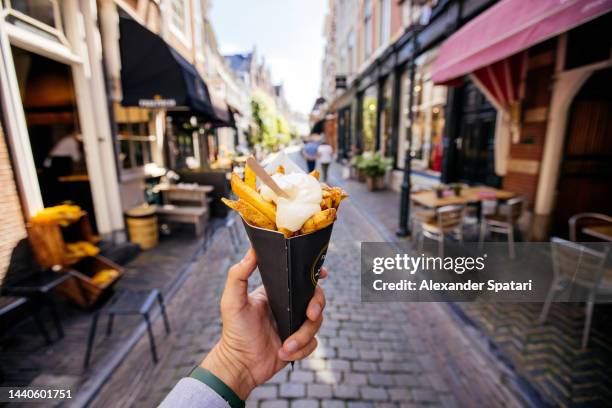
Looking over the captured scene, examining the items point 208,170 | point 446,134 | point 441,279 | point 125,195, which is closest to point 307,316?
point 441,279

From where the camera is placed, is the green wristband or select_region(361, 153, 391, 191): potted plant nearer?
the green wristband

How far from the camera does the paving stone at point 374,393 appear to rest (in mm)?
2480

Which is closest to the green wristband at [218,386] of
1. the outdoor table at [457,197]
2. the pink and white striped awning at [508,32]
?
the pink and white striped awning at [508,32]

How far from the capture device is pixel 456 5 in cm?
678

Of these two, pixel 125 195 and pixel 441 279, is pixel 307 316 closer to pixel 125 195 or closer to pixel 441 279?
pixel 441 279

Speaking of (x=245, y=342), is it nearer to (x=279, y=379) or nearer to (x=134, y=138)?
(x=279, y=379)

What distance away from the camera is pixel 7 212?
3250mm

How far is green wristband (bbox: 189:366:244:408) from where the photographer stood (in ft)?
3.77

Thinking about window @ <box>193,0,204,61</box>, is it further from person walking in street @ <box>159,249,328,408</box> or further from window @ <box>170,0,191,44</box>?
person walking in street @ <box>159,249,328,408</box>

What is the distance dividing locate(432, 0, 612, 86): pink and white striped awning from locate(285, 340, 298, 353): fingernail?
3.55 m

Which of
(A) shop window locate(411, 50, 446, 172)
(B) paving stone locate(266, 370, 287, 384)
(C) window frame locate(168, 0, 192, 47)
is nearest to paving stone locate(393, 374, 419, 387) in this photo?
(B) paving stone locate(266, 370, 287, 384)

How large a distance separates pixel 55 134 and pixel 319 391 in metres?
8.51

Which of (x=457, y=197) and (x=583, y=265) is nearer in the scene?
(x=583, y=265)

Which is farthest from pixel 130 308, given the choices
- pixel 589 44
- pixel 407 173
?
pixel 589 44
